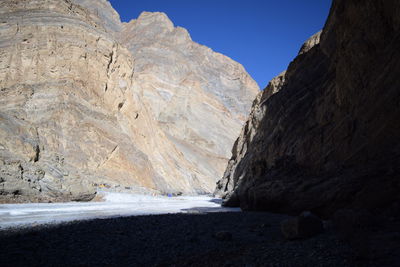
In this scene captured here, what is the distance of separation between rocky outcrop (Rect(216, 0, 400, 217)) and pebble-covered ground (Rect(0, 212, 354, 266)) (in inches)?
114

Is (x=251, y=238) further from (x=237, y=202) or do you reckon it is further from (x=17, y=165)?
(x=17, y=165)

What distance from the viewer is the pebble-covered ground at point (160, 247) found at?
4.63m

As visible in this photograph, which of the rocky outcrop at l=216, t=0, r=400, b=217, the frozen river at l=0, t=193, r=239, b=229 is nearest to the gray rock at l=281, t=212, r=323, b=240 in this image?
the rocky outcrop at l=216, t=0, r=400, b=217

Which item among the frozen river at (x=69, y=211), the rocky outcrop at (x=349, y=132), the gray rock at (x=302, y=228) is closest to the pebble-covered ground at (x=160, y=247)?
the gray rock at (x=302, y=228)

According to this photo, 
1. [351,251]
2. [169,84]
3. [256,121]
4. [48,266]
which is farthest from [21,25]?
[169,84]

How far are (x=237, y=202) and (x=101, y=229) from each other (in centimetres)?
1252

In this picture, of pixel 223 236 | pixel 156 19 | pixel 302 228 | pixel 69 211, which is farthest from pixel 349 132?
pixel 156 19

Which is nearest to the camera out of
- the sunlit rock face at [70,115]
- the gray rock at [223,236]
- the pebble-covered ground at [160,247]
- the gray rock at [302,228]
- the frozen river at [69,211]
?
the pebble-covered ground at [160,247]

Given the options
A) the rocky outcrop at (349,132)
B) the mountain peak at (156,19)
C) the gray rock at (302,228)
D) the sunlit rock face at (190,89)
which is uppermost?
the mountain peak at (156,19)

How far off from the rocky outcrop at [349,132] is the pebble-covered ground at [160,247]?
9.51 ft

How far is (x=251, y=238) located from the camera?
6.78m

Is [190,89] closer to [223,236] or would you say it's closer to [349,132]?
[349,132]

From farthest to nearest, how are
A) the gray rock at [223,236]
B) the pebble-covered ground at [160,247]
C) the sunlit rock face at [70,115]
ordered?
1. the sunlit rock face at [70,115]
2. the gray rock at [223,236]
3. the pebble-covered ground at [160,247]

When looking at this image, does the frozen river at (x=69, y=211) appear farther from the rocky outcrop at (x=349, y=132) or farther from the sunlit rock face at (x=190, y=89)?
the sunlit rock face at (x=190, y=89)
